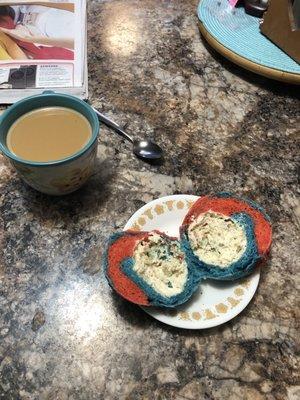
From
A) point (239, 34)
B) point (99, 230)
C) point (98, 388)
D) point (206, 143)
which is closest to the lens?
point (98, 388)

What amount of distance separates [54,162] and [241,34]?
1.78ft

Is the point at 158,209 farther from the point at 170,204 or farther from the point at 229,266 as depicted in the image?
the point at 229,266

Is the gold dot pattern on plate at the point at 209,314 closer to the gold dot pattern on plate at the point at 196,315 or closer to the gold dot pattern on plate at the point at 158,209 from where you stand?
the gold dot pattern on plate at the point at 196,315

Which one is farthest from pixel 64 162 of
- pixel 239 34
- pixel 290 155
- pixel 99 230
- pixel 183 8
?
pixel 183 8

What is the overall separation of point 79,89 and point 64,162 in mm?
301

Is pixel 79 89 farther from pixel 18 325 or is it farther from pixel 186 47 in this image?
pixel 18 325

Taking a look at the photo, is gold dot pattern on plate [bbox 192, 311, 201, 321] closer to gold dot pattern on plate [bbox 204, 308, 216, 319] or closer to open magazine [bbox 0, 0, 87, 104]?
gold dot pattern on plate [bbox 204, 308, 216, 319]

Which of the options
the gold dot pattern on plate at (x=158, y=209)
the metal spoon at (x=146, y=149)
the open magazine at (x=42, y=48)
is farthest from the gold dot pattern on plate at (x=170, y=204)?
the open magazine at (x=42, y=48)

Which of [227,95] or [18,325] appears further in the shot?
[227,95]

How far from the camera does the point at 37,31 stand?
2.84 feet

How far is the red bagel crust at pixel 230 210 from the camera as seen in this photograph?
0.57m

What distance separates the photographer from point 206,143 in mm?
738

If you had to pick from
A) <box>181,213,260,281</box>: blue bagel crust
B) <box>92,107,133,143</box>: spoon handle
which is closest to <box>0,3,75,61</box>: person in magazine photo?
<box>92,107,133,143</box>: spoon handle

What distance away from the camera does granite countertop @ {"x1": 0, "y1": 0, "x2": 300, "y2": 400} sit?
51cm
